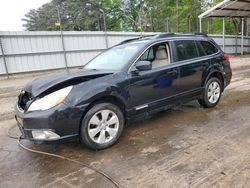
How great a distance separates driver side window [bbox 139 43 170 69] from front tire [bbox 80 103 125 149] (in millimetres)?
1275

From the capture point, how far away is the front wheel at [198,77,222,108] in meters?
5.47

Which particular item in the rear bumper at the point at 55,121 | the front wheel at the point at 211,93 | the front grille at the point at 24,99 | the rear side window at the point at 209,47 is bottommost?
the front wheel at the point at 211,93

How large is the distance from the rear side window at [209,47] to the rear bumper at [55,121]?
3413mm

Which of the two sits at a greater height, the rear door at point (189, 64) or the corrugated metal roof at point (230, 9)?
the corrugated metal roof at point (230, 9)

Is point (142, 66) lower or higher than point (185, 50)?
lower

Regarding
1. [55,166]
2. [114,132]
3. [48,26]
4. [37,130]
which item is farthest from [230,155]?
[48,26]

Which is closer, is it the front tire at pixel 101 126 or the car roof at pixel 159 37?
the front tire at pixel 101 126

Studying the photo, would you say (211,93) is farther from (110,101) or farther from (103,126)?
(103,126)

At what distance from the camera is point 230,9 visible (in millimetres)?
18469

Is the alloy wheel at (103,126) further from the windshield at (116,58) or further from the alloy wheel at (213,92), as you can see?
the alloy wheel at (213,92)

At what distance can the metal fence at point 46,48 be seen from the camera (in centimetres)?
1388

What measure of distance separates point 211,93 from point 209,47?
1069mm

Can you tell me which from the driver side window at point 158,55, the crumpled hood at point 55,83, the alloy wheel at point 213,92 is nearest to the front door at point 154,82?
the driver side window at point 158,55

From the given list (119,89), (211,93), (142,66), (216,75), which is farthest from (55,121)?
(216,75)
